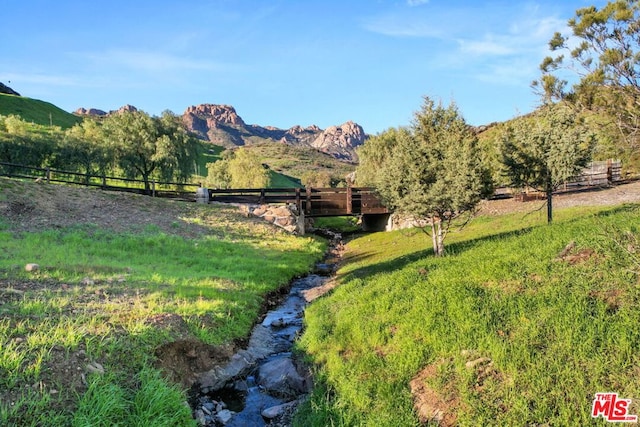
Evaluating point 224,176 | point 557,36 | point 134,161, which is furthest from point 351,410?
point 224,176

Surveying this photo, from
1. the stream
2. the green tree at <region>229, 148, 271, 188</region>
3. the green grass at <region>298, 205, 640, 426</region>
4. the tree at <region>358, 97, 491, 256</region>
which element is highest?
the green tree at <region>229, 148, 271, 188</region>

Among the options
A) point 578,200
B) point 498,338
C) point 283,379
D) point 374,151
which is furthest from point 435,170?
point 374,151

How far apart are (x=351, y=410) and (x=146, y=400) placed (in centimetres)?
385

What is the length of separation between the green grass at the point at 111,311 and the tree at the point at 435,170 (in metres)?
7.27

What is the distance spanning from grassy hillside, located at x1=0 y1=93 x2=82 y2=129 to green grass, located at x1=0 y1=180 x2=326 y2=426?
98.0m

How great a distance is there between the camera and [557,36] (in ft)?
47.8

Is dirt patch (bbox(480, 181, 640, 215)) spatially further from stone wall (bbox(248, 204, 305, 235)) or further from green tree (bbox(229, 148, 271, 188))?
green tree (bbox(229, 148, 271, 188))

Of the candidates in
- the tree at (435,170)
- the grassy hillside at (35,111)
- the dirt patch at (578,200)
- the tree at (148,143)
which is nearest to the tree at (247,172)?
the tree at (148,143)

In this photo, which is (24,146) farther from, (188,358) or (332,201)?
(188,358)

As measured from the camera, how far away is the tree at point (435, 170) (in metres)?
14.1

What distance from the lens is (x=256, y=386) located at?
370 inches

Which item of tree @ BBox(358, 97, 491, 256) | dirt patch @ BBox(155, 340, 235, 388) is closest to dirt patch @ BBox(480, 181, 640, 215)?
tree @ BBox(358, 97, 491, 256)

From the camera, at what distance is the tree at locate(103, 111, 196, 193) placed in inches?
1734

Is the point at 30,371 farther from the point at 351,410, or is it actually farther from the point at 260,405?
the point at 351,410
